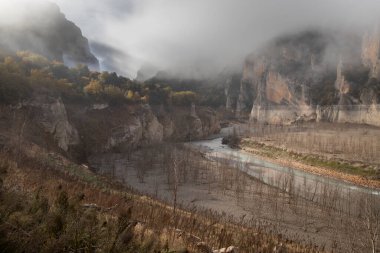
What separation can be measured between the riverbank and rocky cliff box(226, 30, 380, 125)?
130ft

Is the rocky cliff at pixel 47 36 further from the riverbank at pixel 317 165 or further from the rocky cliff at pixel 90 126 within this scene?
the riverbank at pixel 317 165

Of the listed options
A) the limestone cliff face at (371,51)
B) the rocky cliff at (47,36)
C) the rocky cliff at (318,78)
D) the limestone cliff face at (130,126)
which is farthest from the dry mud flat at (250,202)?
the limestone cliff face at (371,51)

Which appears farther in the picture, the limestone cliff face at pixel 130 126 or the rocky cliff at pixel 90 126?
the limestone cliff face at pixel 130 126

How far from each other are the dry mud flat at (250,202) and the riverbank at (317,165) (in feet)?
53.5

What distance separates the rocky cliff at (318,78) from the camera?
107500 mm

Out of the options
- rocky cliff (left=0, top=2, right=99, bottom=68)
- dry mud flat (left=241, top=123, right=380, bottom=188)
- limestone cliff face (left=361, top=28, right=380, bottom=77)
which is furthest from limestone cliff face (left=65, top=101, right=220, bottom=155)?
limestone cliff face (left=361, top=28, right=380, bottom=77)

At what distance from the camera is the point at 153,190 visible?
37.8 m

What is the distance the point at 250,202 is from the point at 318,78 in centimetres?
10767

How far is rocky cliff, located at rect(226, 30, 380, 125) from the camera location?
108 m

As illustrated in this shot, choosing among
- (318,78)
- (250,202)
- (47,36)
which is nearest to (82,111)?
(250,202)

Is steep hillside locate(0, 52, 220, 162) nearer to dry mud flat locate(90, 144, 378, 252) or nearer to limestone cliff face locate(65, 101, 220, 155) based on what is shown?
limestone cliff face locate(65, 101, 220, 155)

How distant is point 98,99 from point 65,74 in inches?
509

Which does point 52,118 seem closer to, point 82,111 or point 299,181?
point 82,111

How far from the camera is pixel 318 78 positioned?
425ft
